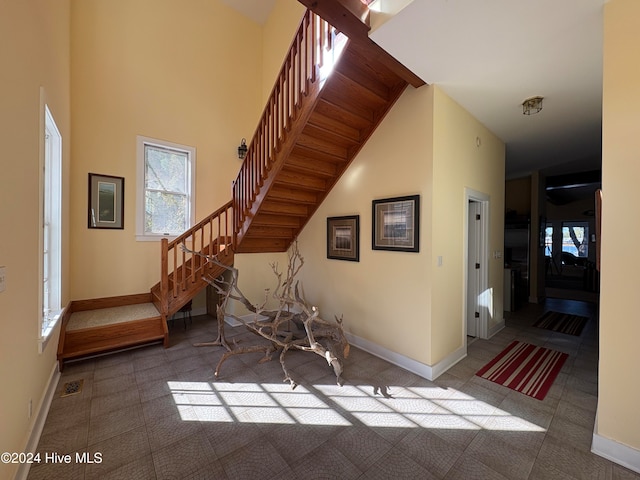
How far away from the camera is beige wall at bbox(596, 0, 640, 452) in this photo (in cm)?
166

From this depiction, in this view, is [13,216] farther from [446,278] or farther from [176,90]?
[176,90]

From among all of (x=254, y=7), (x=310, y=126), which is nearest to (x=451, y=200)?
(x=310, y=126)

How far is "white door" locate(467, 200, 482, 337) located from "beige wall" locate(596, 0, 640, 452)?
2035 millimetres

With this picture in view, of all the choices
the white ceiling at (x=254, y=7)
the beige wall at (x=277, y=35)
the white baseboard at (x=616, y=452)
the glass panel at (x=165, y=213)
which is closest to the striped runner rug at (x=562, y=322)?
the white baseboard at (x=616, y=452)

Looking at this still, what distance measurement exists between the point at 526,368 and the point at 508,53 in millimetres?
3164

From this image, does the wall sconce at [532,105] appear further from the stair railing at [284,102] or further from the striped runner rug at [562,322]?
the striped runner rug at [562,322]

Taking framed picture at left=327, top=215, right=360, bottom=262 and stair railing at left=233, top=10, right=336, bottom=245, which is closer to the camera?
stair railing at left=233, top=10, right=336, bottom=245

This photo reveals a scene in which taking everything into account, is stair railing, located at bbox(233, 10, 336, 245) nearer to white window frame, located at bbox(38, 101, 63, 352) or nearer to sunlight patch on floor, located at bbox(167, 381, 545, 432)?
white window frame, located at bbox(38, 101, 63, 352)

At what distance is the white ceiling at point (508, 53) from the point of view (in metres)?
1.76

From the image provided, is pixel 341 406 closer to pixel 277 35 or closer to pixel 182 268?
pixel 182 268

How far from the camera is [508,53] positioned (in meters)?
2.15

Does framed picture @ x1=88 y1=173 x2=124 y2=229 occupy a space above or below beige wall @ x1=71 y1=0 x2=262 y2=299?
below

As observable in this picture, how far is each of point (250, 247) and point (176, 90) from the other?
3005 millimetres

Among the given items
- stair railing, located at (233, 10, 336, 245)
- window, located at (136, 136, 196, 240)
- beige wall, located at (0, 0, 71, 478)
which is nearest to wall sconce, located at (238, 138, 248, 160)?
window, located at (136, 136, 196, 240)
